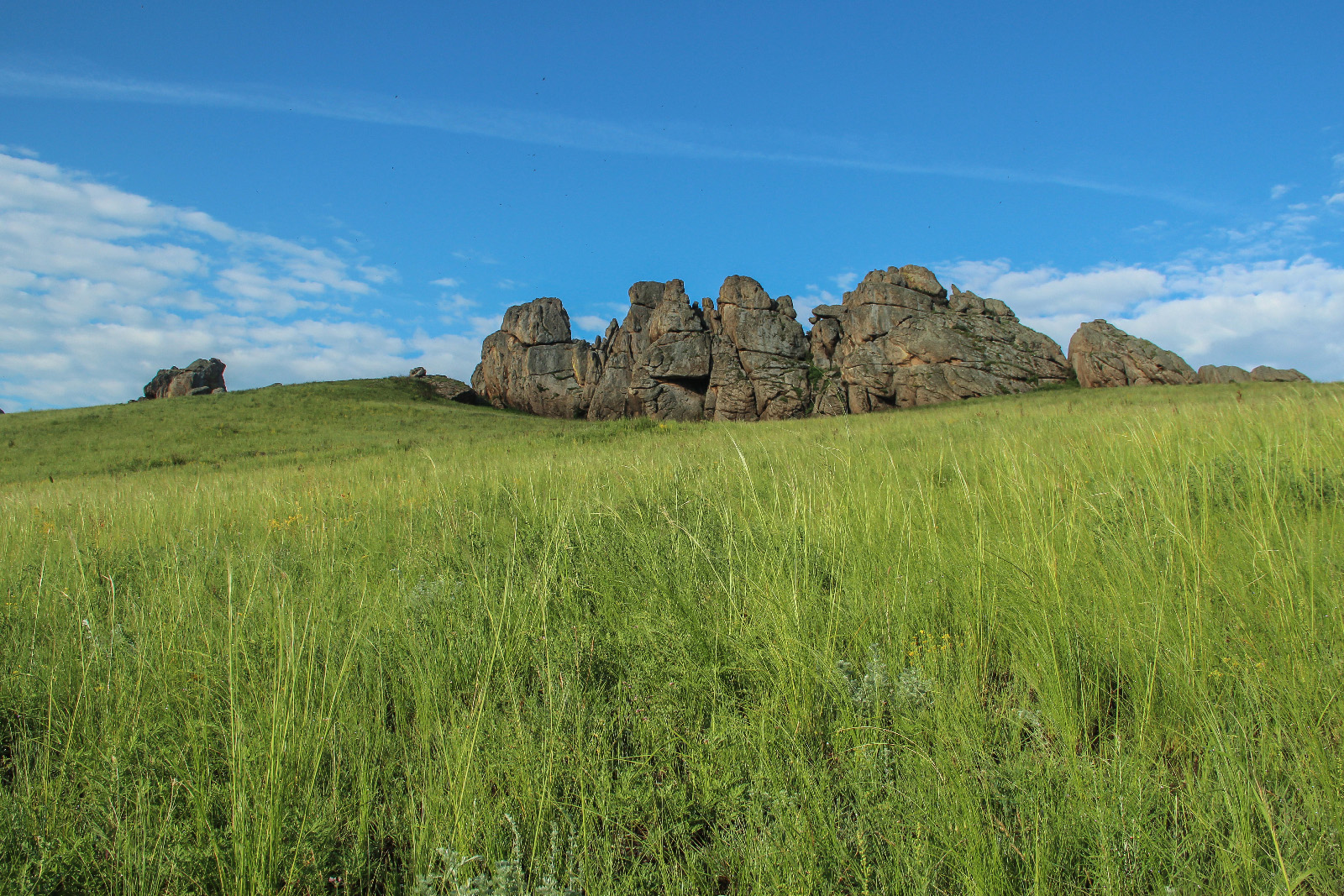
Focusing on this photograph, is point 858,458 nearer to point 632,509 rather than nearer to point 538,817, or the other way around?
point 632,509

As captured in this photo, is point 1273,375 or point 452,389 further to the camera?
point 452,389

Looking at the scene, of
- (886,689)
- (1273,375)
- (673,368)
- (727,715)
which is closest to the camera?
(727,715)

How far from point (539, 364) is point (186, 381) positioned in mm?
45609

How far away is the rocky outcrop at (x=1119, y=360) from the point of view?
41.4 m

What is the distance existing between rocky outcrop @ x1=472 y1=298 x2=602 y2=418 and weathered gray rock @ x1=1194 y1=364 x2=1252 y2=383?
4661 cm

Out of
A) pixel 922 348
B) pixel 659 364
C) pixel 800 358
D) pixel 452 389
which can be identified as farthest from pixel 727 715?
pixel 452 389

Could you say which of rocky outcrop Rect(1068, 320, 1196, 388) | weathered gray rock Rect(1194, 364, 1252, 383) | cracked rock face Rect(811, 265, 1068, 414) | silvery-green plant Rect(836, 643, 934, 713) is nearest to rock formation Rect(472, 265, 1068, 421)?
cracked rock face Rect(811, 265, 1068, 414)

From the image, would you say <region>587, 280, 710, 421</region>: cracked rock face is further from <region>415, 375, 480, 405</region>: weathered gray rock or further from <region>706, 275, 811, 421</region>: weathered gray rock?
<region>415, 375, 480, 405</region>: weathered gray rock

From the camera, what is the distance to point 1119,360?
43094 millimetres

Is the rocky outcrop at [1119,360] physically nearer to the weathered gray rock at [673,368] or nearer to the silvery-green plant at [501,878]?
the weathered gray rock at [673,368]

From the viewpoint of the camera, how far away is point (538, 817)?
152 centimetres

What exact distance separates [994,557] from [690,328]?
176 ft

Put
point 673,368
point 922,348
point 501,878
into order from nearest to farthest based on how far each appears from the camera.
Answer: point 501,878 < point 922,348 < point 673,368

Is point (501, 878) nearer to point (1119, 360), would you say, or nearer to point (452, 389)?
point (1119, 360)
